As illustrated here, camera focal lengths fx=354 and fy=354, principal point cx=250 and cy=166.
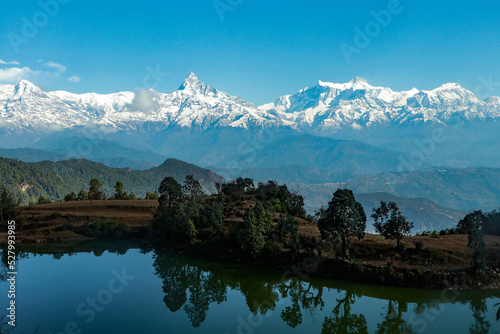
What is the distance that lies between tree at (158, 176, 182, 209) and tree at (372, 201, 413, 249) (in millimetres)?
44006

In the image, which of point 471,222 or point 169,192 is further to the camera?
A: point 169,192

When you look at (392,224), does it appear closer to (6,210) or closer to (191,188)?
(191,188)

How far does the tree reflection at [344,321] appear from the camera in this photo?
135 feet

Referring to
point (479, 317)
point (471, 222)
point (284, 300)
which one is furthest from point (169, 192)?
point (479, 317)

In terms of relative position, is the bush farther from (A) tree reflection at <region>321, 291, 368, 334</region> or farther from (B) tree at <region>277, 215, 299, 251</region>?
(B) tree at <region>277, 215, 299, 251</region>

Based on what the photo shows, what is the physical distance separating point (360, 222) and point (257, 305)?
2154cm

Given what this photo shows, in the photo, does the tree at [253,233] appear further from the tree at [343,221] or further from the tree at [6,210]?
the tree at [6,210]

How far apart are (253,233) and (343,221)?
1541cm

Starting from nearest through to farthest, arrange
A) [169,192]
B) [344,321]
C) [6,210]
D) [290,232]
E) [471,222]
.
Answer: [344,321], [471,222], [290,232], [169,192], [6,210]

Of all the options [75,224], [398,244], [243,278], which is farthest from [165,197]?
[398,244]

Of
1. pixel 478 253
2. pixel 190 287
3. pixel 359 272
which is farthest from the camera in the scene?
pixel 190 287

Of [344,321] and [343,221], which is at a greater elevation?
[343,221]

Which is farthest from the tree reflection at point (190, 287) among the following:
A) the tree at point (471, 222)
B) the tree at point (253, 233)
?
the tree at point (471, 222)

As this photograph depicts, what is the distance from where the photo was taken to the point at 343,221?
2152 inches
